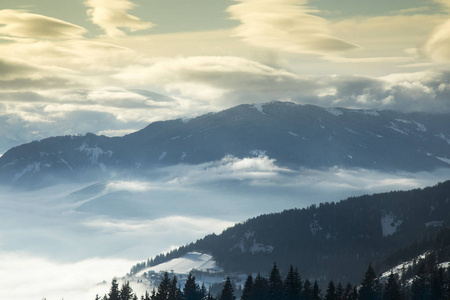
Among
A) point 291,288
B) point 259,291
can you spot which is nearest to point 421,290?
point 291,288

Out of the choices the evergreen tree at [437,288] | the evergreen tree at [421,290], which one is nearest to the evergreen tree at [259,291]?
the evergreen tree at [421,290]

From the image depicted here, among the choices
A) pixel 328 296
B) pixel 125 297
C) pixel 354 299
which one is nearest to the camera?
pixel 328 296

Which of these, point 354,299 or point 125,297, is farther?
point 125,297

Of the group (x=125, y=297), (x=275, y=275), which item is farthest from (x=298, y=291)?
(x=125, y=297)

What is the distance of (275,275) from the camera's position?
184750 millimetres

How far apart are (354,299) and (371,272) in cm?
971

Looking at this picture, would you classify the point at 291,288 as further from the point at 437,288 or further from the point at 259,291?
the point at 437,288

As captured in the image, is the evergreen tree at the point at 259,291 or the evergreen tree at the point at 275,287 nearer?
the evergreen tree at the point at 275,287

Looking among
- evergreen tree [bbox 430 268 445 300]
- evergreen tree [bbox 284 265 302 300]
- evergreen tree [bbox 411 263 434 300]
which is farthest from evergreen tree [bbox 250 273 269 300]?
evergreen tree [bbox 430 268 445 300]

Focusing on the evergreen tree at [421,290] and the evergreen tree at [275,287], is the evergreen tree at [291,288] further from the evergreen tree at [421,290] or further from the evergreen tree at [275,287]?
the evergreen tree at [421,290]

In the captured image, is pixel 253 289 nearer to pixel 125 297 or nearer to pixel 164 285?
pixel 164 285

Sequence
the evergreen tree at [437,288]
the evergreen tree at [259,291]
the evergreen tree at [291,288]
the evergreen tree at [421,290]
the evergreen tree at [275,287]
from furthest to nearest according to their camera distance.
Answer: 1. the evergreen tree at [259,291]
2. the evergreen tree at [421,290]
3. the evergreen tree at [291,288]
4. the evergreen tree at [275,287]
5. the evergreen tree at [437,288]

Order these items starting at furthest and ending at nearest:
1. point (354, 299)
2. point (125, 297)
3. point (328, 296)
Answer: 1. point (125, 297)
2. point (354, 299)
3. point (328, 296)

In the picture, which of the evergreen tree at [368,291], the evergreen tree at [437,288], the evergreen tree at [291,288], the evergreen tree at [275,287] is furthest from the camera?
the evergreen tree at [368,291]
